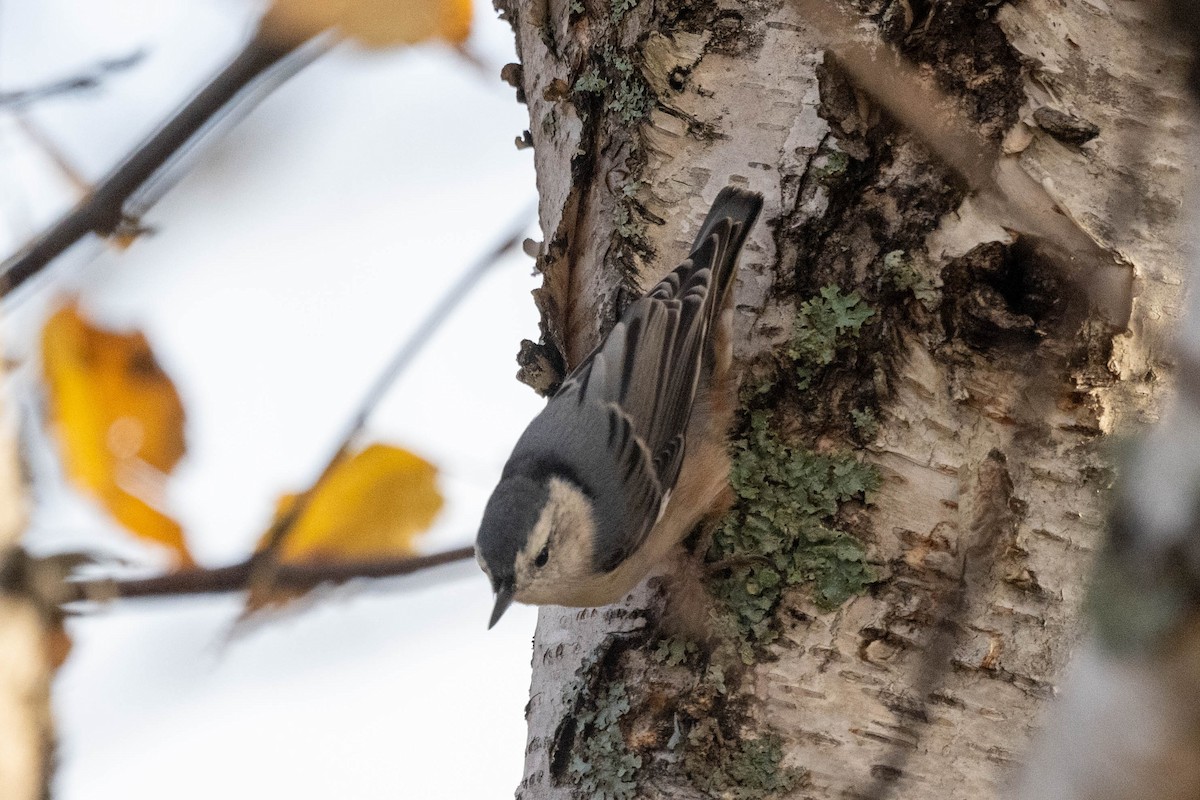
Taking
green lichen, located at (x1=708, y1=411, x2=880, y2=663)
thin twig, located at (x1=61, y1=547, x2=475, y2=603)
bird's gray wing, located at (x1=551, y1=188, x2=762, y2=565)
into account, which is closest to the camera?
thin twig, located at (x1=61, y1=547, x2=475, y2=603)

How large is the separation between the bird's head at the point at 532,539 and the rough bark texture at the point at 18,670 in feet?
3.01

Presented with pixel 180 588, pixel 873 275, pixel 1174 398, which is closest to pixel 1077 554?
pixel 873 275

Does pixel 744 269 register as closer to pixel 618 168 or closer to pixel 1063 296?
pixel 618 168

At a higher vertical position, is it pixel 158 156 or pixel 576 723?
pixel 158 156

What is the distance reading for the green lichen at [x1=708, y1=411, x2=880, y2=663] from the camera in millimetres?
1691

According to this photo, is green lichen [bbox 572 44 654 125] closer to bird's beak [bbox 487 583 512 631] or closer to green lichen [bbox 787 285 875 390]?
green lichen [bbox 787 285 875 390]

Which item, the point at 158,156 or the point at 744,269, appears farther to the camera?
the point at 744,269

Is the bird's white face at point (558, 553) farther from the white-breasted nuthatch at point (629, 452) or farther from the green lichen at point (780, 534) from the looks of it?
the green lichen at point (780, 534)

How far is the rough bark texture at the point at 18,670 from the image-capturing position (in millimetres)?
1187

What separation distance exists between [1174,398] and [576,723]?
1.32m

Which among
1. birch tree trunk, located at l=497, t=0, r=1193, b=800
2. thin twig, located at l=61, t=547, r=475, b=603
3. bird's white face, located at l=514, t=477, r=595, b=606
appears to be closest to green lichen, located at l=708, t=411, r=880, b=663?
birch tree trunk, located at l=497, t=0, r=1193, b=800

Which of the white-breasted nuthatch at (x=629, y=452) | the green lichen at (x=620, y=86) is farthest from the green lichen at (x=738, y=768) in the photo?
the green lichen at (x=620, y=86)

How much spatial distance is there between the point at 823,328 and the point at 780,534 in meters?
0.34

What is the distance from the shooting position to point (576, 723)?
1.73 metres
